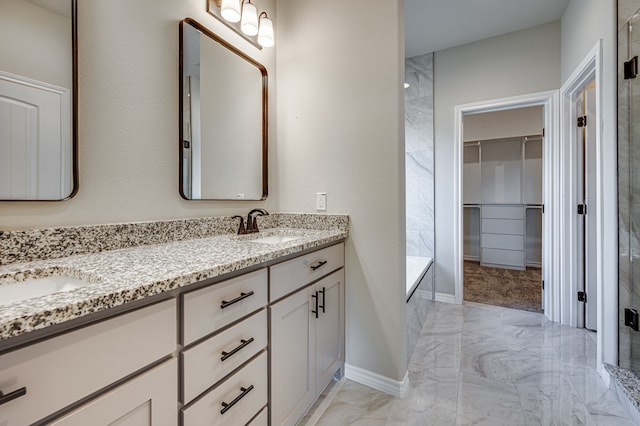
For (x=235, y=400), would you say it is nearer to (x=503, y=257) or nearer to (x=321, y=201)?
(x=321, y=201)

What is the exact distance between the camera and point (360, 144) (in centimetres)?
165

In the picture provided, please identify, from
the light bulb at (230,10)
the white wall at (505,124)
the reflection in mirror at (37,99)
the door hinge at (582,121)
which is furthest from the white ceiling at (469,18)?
the reflection in mirror at (37,99)

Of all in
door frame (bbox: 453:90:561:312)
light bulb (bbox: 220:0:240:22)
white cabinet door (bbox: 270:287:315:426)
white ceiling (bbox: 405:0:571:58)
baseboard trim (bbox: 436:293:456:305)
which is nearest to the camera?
white cabinet door (bbox: 270:287:315:426)

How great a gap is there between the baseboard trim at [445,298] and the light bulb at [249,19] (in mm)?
2886

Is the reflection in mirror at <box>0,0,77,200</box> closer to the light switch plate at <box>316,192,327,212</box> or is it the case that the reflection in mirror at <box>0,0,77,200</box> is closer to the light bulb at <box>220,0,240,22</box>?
the light bulb at <box>220,0,240,22</box>

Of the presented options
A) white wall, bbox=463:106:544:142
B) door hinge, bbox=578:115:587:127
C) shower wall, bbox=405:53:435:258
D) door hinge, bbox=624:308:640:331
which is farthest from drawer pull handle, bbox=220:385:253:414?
white wall, bbox=463:106:544:142

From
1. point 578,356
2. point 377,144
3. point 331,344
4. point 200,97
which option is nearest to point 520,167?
point 578,356

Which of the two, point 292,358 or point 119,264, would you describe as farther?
point 292,358

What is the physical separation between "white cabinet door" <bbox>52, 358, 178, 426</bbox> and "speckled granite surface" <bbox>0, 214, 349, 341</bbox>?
20 centimetres

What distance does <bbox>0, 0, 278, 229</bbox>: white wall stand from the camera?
1.05 m

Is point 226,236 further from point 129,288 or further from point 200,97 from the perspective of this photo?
point 129,288

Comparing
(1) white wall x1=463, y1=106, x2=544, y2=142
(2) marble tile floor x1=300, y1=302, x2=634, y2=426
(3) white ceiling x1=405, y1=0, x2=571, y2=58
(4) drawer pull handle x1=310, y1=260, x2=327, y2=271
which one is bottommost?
(2) marble tile floor x1=300, y1=302, x2=634, y2=426

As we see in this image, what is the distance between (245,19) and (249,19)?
0.02 m

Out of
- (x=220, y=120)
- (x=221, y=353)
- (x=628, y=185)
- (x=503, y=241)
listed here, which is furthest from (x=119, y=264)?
(x=503, y=241)
